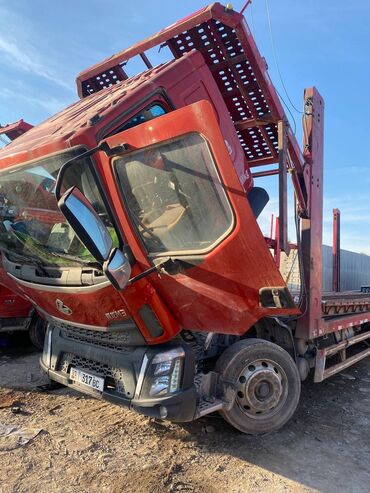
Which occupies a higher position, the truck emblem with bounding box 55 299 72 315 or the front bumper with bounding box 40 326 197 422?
the truck emblem with bounding box 55 299 72 315

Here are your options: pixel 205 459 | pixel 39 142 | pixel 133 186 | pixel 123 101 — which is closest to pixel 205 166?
pixel 133 186

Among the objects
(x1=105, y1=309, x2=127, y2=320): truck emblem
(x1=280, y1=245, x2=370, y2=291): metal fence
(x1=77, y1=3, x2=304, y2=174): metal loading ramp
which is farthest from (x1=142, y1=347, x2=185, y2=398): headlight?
(x1=280, y1=245, x2=370, y2=291): metal fence

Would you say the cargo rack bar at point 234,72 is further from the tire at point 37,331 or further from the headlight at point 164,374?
the tire at point 37,331

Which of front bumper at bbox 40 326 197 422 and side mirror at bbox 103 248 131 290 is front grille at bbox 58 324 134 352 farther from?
side mirror at bbox 103 248 131 290

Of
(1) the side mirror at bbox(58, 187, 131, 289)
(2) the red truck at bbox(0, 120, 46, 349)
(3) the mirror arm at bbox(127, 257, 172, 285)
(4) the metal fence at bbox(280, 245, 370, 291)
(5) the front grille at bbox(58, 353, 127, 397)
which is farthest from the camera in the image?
(4) the metal fence at bbox(280, 245, 370, 291)

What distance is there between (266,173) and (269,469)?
10.9ft

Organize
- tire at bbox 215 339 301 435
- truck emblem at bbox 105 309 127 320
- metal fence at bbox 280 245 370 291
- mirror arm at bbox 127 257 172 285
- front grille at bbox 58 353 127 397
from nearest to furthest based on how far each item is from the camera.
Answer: mirror arm at bbox 127 257 172 285 < truck emblem at bbox 105 309 127 320 < front grille at bbox 58 353 127 397 < tire at bbox 215 339 301 435 < metal fence at bbox 280 245 370 291

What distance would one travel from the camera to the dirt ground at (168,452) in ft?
10.0

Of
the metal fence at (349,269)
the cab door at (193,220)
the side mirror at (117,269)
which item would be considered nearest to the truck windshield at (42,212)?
the cab door at (193,220)

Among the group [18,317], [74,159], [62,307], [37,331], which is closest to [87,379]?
[62,307]

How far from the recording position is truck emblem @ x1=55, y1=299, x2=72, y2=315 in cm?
366

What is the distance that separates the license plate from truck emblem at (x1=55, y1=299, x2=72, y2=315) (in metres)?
0.54

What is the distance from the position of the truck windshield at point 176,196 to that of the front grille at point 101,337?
0.84 m

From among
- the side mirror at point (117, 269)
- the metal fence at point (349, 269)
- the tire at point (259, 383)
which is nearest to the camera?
the side mirror at point (117, 269)
